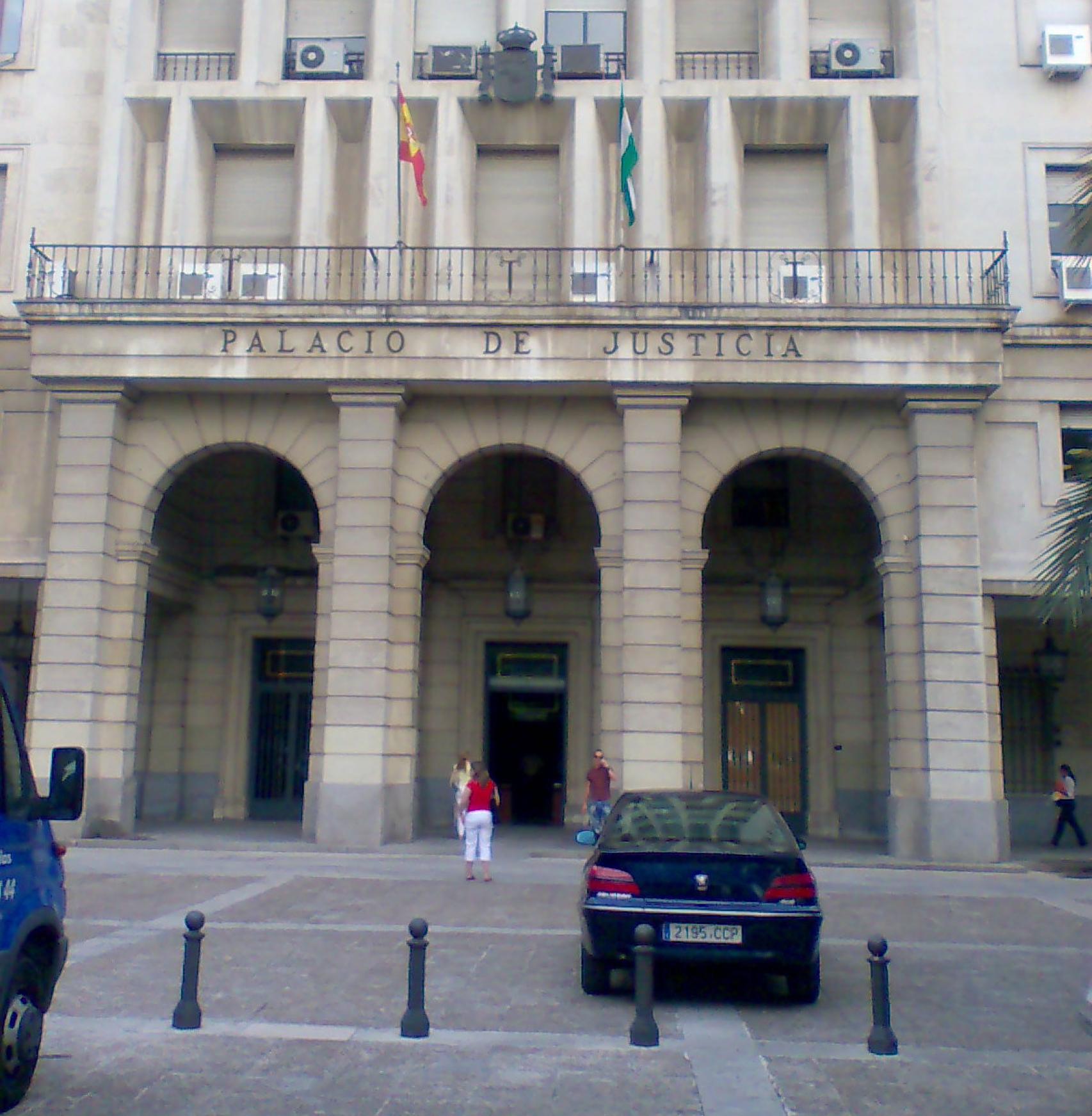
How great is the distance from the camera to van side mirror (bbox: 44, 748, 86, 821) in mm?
6137

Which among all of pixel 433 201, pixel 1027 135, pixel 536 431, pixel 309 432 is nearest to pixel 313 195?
pixel 433 201

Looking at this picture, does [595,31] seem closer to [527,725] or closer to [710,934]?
[527,725]

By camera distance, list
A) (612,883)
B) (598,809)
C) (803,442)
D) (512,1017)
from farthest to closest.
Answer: (803,442)
(598,809)
(612,883)
(512,1017)

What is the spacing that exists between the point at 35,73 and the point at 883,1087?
22.7 meters

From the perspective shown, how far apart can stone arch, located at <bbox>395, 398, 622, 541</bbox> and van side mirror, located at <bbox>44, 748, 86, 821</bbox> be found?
1368 cm

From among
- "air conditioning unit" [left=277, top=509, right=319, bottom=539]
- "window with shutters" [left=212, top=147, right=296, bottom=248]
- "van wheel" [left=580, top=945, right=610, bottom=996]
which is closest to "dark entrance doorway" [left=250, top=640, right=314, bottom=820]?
"air conditioning unit" [left=277, top=509, right=319, bottom=539]

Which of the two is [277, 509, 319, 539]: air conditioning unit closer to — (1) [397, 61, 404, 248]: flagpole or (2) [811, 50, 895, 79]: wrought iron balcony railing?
(1) [397, 61, 404, 248]: flagpole

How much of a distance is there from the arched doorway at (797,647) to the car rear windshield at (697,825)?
42.0 ft

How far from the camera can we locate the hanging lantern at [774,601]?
73.1 ft

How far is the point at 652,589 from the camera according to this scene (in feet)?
62.5

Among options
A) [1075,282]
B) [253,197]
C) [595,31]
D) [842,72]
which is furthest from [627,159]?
[1075,282]

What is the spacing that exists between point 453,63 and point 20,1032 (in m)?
19.2

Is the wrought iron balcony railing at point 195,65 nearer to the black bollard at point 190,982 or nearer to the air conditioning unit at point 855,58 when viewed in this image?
the air conditioning unit at point 855,58

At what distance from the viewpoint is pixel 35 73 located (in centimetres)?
2200
